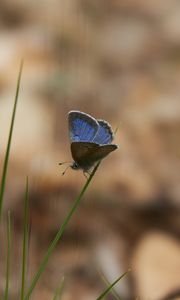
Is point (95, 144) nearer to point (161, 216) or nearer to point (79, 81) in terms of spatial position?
point (161, 216)

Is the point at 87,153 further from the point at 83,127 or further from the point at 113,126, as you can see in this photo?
the point at 113,126

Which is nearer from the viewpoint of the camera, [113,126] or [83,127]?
[83,127]

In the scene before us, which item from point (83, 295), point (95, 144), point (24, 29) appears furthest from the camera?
point (24, 29)

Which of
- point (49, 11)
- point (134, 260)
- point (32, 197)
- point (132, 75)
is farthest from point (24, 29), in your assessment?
point (134, 260)

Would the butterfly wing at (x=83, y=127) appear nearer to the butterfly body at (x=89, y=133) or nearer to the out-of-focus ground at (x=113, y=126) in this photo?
the butterfly body at (x=89, y=133)

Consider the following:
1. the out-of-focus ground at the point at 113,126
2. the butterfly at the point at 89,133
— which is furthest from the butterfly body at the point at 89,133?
the out-of-focus ground at the point at 113,126

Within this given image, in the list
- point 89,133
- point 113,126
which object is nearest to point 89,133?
point 89,133
